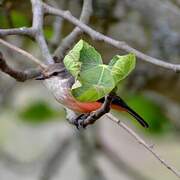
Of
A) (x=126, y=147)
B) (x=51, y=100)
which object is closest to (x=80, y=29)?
(x=51, y=100)

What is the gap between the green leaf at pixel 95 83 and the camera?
1.45 m

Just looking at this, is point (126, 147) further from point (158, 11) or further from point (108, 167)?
point (158, 11)

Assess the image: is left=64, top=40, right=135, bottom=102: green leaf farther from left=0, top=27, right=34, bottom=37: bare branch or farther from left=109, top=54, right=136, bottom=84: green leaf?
left=0, top=27, right=34, bottom=37: bare branch

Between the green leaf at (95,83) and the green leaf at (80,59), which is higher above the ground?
the green leaf at (80,59)

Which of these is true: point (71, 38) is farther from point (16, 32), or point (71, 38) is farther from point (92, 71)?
point (92, 71)

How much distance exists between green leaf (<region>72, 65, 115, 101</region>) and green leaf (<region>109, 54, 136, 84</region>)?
10mm

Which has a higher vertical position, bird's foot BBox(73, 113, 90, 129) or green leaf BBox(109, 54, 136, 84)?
green leaf BBox(109, 54, 136, 84)

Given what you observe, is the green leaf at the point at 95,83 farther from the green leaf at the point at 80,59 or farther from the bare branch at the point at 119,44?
the bare branch at the point at 119,44

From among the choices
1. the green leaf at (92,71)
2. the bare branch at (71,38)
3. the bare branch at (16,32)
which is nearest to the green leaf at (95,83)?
the green leaf at (92,71)

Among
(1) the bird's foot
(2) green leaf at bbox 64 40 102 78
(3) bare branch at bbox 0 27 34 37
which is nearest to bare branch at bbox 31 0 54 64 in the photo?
(3) bare branch at bbox 0 27 34 37

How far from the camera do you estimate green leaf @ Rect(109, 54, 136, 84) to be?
145 centimetres

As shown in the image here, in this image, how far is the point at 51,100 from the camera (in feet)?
12.5

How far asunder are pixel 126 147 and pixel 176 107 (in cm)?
152

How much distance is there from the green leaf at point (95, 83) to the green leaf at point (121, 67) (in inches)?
0.4
